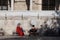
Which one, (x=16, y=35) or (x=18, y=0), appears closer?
(x=16, y=35)

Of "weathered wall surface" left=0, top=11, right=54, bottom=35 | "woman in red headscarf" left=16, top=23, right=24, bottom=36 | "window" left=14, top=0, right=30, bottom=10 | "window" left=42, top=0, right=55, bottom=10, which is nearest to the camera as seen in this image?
"woman in red headscarf" left=16, top=23, right=24, bottom=36

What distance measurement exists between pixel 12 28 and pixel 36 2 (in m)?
6.05

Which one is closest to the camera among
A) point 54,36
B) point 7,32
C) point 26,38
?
point 26,38

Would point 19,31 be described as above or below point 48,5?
below

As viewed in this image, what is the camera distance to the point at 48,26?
21000mm

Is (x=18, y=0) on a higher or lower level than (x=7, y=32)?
higher

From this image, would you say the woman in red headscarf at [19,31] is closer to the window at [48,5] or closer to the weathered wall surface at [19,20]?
the weathered wall surface at [19,20]

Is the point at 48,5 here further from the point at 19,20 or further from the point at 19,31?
the point at 19,31

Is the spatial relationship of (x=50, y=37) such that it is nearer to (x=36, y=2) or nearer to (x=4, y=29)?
(x=4, y=29)

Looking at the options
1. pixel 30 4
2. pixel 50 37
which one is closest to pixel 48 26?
pixel 50 37

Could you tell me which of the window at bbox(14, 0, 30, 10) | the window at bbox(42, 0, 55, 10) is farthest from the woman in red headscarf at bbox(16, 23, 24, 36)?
the window at bbox(42, 0, 55, 10)

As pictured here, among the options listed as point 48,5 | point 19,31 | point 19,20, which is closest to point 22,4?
point 48,5

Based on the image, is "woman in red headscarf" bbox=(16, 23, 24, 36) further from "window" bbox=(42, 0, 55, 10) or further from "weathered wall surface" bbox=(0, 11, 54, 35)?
"window" bbox=(42, 0, 55, 10)

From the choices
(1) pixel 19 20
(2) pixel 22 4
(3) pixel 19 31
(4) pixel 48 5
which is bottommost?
(3) pixel 19 31
